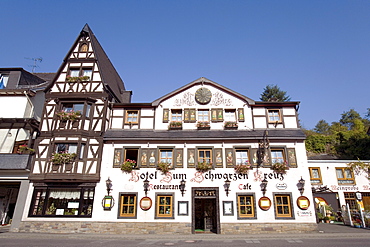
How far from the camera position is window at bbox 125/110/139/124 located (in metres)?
17.8

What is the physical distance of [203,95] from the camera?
18.1 metres

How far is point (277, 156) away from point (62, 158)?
554 inches

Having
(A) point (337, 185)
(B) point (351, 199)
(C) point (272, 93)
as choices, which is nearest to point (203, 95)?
(A) point (337, 185)

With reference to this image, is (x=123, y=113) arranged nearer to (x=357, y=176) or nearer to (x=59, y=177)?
(x=59, y=177)

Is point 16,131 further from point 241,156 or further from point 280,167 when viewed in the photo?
point 280,167

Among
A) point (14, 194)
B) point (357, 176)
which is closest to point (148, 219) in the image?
point (14, 194)

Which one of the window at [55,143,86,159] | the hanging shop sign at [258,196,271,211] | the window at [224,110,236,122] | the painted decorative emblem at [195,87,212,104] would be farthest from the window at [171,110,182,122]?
the hanging shop sign at [258,196,271,211]

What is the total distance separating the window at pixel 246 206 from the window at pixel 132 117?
351 inches

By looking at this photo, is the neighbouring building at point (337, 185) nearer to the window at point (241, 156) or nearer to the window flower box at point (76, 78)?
the window at point (241, 156)

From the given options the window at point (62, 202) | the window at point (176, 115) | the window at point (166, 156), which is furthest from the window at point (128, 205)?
the window at point (176, 115)

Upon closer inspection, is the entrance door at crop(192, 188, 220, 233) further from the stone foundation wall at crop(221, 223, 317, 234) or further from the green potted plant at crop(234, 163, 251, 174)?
the green potted plant at crop(234, 163, 251, 174)

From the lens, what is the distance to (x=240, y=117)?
57.2ft

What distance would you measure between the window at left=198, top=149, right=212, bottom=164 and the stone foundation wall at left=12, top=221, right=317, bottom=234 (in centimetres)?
402

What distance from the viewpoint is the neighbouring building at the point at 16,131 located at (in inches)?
634
